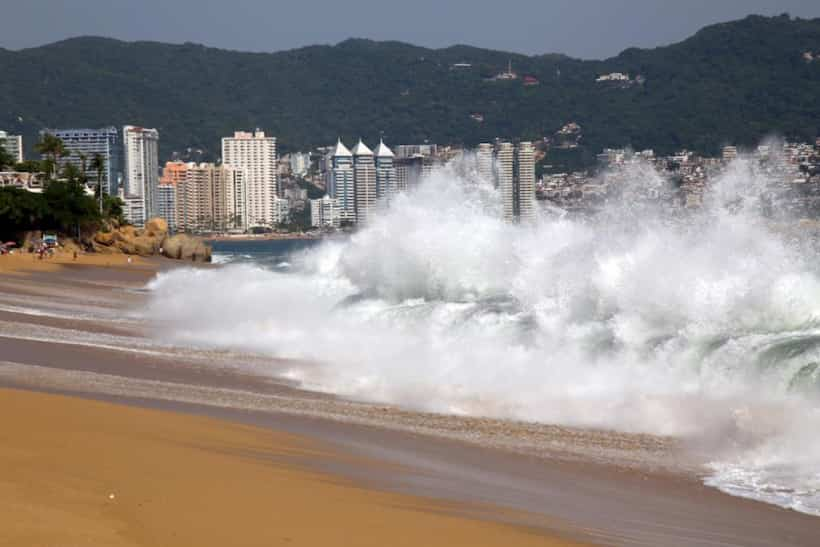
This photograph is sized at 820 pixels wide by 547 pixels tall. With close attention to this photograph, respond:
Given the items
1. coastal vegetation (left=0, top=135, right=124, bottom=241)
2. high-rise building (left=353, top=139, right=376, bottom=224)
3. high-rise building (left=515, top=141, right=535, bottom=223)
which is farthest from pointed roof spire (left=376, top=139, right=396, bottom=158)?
coastal vegetation (left=0, top=135, right=124, bottom=241)

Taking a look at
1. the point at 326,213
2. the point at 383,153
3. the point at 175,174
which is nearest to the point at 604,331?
the point at 383,153

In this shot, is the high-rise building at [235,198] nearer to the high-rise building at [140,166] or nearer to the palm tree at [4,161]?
the high-rise building at [140,166]

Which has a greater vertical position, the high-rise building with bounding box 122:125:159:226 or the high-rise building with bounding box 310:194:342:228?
the high-rise building with bounding box 122:125:159:226

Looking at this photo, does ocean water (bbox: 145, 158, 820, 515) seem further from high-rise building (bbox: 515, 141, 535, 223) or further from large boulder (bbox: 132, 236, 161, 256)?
large boulder (bbox: 132, 236, 161, 256)

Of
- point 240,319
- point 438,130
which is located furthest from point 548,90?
point 240,319

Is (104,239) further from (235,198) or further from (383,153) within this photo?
(235,198)

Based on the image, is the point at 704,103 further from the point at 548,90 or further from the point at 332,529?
the point at 332,529
